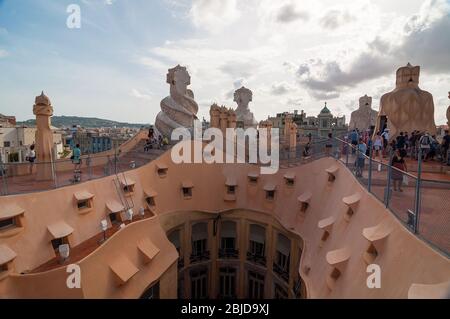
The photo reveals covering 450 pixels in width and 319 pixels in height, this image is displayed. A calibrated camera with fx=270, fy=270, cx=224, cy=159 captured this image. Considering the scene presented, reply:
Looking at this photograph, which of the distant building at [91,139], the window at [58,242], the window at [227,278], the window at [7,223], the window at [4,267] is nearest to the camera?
the window at [4,267]

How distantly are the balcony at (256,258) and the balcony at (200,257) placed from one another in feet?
9.21

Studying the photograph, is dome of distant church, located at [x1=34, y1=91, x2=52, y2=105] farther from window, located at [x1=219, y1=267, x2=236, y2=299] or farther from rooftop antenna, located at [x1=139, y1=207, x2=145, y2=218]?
window, located at [x1=219, y1=267, x2=236, y2=299]

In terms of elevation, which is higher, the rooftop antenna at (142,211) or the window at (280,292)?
the rooftop antenna at (142,211)

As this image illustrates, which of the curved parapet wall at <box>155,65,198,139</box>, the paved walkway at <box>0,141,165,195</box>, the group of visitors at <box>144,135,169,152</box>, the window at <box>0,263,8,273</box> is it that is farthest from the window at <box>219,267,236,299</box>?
the window at <box>0,263,8,273</box>

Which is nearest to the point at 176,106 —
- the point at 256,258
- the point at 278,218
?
the point at 278,218

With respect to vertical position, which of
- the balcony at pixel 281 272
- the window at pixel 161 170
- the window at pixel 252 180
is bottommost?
the balcony at pixel 281 272

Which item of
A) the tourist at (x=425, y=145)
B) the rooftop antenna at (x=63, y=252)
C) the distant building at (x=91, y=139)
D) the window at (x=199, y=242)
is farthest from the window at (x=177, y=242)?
the tourist at (x=425, y=145)

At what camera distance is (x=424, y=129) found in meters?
19.7

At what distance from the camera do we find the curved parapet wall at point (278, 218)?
6.00 m

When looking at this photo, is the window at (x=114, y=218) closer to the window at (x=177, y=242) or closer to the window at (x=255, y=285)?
the window at (x=177, y=242)

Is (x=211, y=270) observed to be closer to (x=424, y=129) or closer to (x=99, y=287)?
(x=99, y=287)

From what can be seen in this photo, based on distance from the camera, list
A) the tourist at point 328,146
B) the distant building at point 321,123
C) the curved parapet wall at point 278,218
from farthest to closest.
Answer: the distant building at point 321,123 < the tourist at point 328,146 < the curved parapet wall at point 278,218

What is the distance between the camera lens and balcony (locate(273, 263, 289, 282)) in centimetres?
1590
